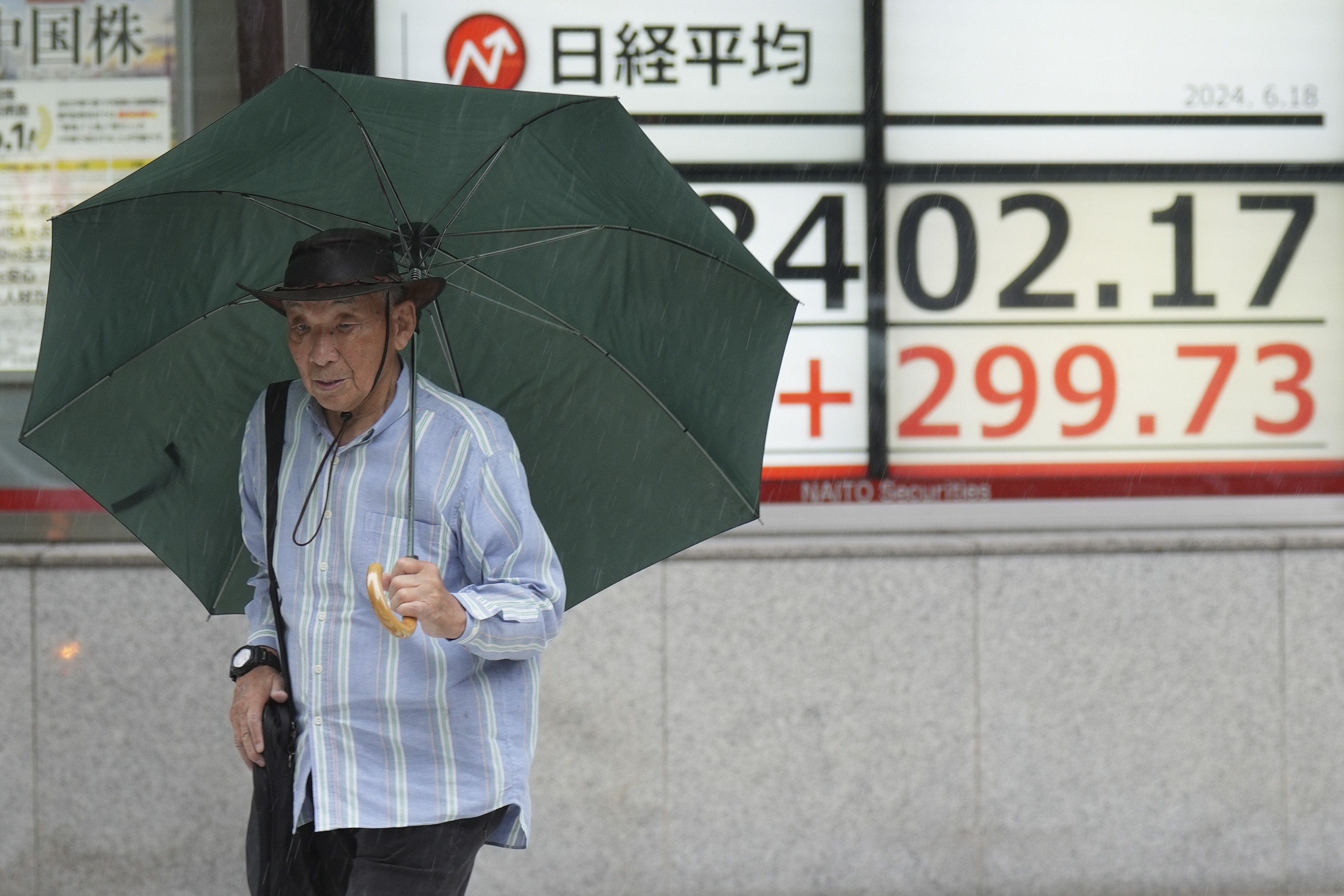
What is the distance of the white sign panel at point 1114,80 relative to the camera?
5316 mm

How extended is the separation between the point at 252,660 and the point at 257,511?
295 millimetres

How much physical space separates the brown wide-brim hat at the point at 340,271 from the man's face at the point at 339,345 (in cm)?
3

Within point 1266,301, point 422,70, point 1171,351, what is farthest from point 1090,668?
point 422,70

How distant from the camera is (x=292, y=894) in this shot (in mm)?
2445

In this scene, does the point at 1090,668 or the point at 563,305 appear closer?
the point at 563,305

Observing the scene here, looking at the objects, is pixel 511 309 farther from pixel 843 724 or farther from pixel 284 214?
pixel 843 724

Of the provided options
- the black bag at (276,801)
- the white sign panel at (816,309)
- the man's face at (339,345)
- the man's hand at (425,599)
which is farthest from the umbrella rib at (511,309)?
the white sign panel at (816,309)

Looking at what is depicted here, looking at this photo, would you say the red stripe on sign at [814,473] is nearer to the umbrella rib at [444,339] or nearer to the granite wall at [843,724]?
the granite wall at [843,724]

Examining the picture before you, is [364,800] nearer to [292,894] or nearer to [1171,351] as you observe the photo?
[292,894]

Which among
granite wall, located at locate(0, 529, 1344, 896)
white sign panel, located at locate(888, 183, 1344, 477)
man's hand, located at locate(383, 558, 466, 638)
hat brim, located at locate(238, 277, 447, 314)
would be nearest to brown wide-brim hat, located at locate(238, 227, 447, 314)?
hat brim, located at locate(238, 277, 447, 314)

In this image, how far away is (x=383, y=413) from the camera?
243 cm

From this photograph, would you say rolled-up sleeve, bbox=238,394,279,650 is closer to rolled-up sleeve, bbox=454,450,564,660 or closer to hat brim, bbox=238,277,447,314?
hat brim, bbox=238,277,447,314

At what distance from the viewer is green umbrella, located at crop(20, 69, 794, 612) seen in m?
2.37

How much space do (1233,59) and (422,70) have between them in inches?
128
